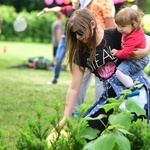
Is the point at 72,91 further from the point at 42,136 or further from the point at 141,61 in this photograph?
the point at 42,136

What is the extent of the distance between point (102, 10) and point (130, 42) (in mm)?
2232

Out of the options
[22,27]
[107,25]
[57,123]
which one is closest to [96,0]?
[107,25]

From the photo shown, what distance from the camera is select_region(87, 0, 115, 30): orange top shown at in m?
7.39

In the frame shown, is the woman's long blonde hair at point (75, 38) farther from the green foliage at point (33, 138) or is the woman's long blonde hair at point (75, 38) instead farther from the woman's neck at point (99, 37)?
the green foliage at point (33, 138)

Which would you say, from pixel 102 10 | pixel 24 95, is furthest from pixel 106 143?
pixel 24 95

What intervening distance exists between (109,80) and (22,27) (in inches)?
323

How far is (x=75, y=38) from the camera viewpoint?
5195 millimetres

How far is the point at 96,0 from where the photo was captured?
761 centimetres

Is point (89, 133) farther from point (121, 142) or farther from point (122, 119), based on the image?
point (121, 142)

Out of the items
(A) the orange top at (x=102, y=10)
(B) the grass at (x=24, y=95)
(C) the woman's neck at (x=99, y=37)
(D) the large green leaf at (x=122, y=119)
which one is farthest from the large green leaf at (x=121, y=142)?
(A) the orange top at (x=102, y=10)

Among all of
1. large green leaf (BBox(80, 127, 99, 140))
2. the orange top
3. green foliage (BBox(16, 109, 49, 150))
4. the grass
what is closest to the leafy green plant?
large green leaf (BBox(80, 127, 99, 140))

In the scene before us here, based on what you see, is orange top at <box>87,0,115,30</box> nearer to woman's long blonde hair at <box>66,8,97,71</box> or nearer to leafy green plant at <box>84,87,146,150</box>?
woman's long blonde hair at <box>66,8,97,71</box>

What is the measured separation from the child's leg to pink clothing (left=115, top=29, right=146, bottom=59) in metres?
0.15

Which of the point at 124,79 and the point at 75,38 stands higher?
the point at 75,38
